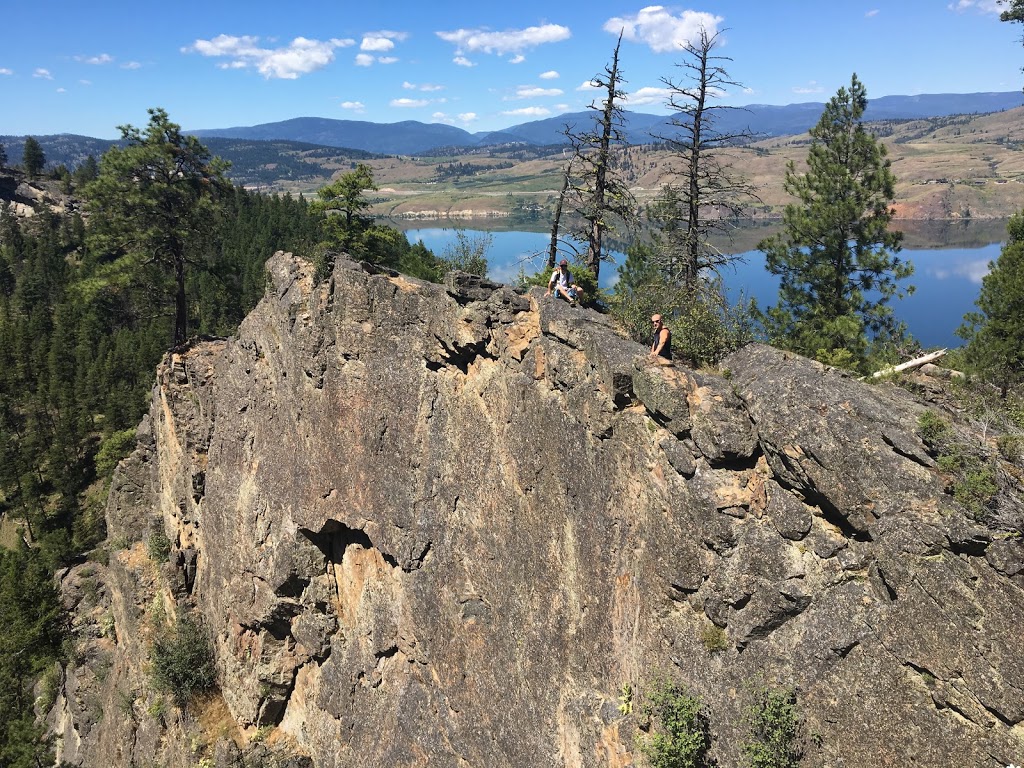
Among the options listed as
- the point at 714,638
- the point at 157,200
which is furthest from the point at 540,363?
the point at 157,200

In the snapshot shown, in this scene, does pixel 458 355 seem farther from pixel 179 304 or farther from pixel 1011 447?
pixel 179 304

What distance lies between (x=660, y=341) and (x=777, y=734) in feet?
Result: 28.0

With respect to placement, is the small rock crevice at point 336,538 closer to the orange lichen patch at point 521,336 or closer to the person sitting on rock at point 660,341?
the orange lichen patch at point 521,336

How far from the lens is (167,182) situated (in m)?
35.2

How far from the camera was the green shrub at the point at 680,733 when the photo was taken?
40.7ft

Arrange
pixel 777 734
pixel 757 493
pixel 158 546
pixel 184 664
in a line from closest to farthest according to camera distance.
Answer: pixel 777 734 < pixel 757 493 < pixel 184 664 < pixel 158 546

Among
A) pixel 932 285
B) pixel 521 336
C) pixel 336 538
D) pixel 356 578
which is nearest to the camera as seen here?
pixel 521 336

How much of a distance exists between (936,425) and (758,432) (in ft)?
10.2

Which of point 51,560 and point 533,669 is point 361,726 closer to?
point 533,669

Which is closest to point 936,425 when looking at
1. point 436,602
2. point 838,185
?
point 436,602

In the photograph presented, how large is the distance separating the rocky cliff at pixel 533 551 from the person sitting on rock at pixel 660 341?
652 millimetres

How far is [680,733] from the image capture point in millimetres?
12453

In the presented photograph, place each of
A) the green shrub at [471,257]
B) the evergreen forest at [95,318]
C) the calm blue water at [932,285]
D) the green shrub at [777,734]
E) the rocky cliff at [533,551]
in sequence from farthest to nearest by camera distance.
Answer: the calm blue water at [932,285], the evergreen forest at [95,318], the green shrub at [471,257], the green shrub at [777,734], the rocky cliff at [533,551]

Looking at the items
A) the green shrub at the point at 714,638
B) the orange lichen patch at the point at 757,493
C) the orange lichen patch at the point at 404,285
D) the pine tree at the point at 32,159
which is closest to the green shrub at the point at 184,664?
the orange lichen patch at the point at 404,285
